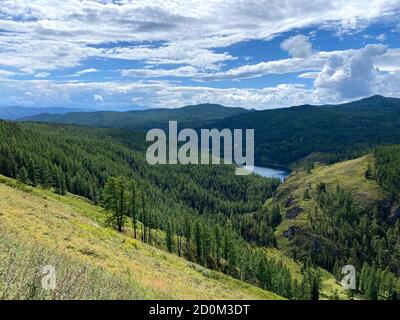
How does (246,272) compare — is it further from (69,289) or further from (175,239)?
(69,289)

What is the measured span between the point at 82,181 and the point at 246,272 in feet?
284

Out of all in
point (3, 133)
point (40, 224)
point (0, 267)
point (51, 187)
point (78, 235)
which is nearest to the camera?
point (0, 267)

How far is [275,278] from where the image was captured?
114 m

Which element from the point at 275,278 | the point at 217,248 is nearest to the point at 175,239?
the point at 217,248

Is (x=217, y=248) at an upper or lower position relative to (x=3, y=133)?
lower

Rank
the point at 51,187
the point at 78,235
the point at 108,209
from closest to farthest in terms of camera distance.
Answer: the point at 78,235 < the point at 108,209 < the point at 51,187

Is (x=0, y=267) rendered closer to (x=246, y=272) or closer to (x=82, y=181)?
(x=246, y=272)

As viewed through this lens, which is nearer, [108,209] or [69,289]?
[69,289]

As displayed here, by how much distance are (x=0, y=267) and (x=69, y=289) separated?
7.64ft

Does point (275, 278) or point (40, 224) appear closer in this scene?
point (40, 224)
